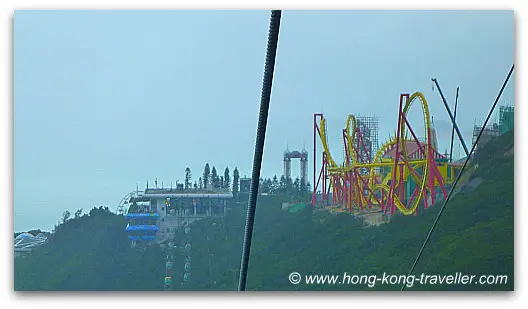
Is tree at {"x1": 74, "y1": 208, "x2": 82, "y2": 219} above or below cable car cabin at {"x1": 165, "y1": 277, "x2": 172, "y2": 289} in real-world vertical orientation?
above

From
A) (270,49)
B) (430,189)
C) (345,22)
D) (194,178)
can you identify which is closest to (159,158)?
(194,178)

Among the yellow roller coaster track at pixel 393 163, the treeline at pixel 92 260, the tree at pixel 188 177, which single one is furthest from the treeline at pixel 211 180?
the yellow roller coaster track at pixel 393 163

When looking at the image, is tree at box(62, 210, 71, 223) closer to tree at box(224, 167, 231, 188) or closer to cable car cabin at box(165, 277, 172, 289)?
cable car cabin at box(165, 277, 172, 289)

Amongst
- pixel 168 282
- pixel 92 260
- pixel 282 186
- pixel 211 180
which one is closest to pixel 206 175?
pixel 211 180

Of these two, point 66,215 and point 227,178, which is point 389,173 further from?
point 66,215

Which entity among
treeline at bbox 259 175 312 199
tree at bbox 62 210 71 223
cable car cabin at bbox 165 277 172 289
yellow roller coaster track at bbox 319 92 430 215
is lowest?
cable car cabin at bbox 165 277 172 289

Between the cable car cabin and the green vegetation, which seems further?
the cable car cabin

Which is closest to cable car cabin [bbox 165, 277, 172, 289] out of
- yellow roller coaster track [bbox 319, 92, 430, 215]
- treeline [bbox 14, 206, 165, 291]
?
treeline [bbox 14, 206, 165, 291]
